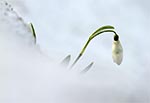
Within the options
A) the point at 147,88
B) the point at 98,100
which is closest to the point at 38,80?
the point at 98,100

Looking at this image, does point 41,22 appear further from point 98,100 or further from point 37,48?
point 98,100

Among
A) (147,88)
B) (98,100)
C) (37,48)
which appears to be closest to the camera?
(98,100)

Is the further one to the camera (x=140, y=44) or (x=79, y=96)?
(x=140, y=44)

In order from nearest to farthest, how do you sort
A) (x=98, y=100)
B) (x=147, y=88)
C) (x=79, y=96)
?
(x=79, y=96), (x=98, y=100), (x=147, y=88)

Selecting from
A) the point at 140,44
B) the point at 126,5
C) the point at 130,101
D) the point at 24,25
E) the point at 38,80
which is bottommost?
the point at 38,80

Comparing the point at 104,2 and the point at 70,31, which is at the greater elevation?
the point at 104,2

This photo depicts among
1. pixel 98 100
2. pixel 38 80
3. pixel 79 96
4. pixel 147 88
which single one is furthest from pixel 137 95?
pixel 38 80
